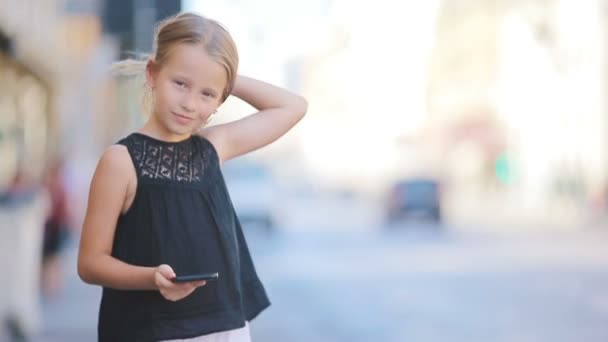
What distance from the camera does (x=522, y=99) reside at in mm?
58812

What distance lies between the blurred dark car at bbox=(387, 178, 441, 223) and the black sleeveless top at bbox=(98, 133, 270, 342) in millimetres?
34149

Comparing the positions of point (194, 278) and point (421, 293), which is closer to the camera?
point (194, 278)

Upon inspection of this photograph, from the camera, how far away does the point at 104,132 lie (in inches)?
1444

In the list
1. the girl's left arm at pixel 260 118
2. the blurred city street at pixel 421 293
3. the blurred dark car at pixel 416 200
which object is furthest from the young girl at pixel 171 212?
the blurred dark car at pixel 416 200

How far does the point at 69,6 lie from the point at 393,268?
706 centimetres

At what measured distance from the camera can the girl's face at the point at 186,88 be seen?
2254 mm

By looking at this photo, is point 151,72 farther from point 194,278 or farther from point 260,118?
point 194,278

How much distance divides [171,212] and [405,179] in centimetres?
3630

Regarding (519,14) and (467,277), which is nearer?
(467,277)

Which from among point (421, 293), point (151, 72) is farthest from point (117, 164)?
point (421, 293)

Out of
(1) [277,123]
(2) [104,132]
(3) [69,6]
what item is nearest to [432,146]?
(2) [104,132]

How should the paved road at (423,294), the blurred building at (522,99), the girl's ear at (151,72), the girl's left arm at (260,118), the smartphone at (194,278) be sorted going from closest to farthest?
the smartphone at (194,278) < the girl's ear at (151,72) < the girl's left arm at (260,118) < the paved road at (423,294) < the blurred building at (522,99)

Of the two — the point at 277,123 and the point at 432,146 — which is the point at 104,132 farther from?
the point at 432,146

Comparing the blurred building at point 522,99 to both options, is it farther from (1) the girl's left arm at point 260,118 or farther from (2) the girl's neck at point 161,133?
A: (2) the girl's neck at point 161,133
